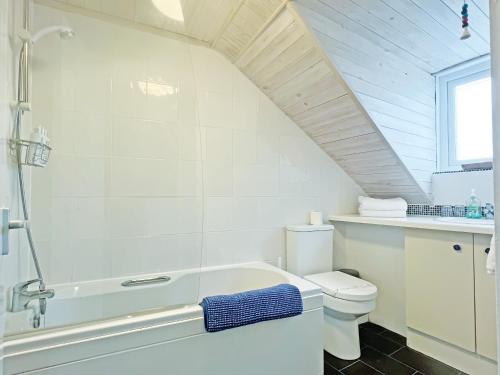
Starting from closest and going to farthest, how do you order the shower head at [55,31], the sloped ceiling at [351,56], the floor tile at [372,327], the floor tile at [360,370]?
the shower head at [55,31], the sloped ceiling at [351,56], the floor tile at [360,370], the floor tile at [372,327]

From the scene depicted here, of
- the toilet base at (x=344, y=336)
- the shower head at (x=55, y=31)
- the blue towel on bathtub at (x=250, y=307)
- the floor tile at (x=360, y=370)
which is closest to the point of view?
the blue towel on bathtub at (x=250, y=307)

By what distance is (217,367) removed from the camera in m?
1.26

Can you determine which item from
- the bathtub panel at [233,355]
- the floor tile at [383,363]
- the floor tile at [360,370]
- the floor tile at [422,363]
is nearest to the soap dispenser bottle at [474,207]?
the floor tile at [422,363]

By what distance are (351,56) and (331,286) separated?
4.99ft

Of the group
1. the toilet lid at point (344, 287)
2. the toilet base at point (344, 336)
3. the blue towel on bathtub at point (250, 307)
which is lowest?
the toilet base at point (344, 336)

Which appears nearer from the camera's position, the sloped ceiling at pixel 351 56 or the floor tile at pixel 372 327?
the sloped ceiling at pixel 351 56

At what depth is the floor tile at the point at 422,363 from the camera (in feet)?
5.58

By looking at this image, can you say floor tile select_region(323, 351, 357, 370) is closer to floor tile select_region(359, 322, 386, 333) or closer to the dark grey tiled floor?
the dark grey tiled floor

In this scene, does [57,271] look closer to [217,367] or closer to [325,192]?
[217,367]

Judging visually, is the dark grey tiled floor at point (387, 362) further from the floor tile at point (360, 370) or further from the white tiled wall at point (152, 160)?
the white tiled wall at point (152, 160)

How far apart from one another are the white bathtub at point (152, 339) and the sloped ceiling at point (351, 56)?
1221mm

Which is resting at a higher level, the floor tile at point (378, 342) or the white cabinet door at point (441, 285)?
the white cabinet door at point (441, 285)

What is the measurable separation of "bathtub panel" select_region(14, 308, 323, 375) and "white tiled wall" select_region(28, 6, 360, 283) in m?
0.72

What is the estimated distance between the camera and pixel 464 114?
224 cm
